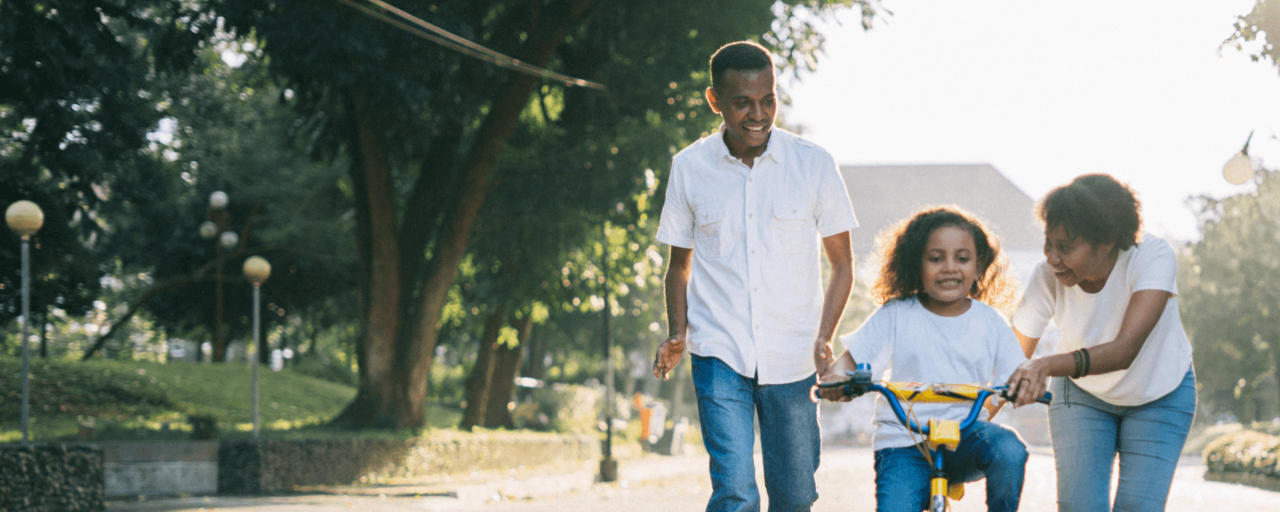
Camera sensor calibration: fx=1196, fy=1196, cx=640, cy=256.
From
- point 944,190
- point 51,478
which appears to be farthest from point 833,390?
point 944,190

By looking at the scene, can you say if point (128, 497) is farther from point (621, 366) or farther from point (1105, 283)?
point (621, 366)

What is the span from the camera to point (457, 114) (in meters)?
16.7

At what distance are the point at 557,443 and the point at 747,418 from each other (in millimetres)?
21330

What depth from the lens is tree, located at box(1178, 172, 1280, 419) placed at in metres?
31.2

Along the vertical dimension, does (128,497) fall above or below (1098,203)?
below

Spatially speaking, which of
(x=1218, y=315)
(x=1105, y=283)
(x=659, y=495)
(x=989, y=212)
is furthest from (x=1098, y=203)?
(x=989, y=212)

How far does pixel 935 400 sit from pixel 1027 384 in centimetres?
31

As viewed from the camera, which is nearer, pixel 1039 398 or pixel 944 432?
pixel 944 432

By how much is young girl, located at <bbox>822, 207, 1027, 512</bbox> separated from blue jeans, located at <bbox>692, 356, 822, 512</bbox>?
0.28 metres

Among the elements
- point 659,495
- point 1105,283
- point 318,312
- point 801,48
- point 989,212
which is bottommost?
point 659,495

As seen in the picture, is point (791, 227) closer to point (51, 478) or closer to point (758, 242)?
point (758, 242)

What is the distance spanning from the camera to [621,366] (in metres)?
46.7

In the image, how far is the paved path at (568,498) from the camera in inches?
501

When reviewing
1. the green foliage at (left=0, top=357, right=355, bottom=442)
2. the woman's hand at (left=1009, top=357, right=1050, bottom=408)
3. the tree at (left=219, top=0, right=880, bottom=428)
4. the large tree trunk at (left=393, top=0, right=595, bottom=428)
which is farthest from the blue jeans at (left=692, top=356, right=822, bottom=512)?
the large tree trunk at (left=393, top=0, right=595, bottom=428)
